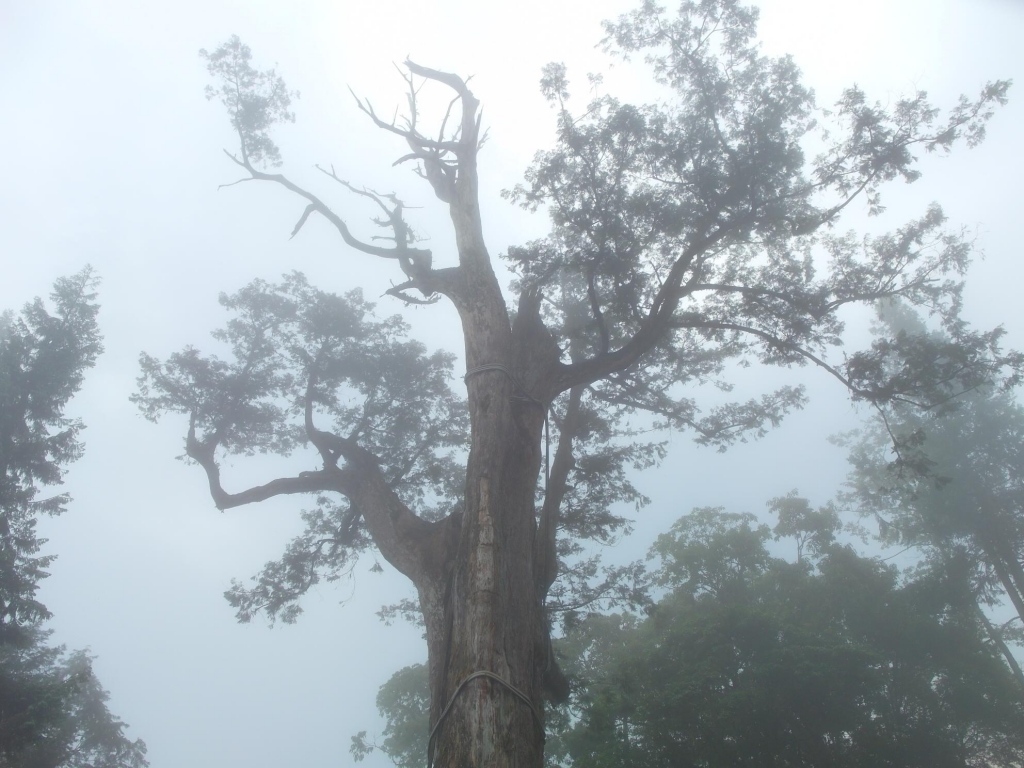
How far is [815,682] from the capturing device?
51.4ft

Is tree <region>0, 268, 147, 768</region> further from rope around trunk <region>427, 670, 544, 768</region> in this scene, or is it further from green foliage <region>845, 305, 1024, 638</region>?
green foliage <region>845, 305, 1024, 638</region>

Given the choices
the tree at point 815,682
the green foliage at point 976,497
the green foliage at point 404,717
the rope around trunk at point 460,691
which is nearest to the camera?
the rope around trunk at point 460,691

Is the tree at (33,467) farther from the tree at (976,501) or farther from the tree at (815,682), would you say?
the tree at (976,501)

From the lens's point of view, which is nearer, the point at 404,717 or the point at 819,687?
the point at 819,687

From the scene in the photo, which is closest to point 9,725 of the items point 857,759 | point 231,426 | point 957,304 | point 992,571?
point 231,426

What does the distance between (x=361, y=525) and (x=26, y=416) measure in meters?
8.49

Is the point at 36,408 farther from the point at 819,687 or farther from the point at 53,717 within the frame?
the point at 819,687

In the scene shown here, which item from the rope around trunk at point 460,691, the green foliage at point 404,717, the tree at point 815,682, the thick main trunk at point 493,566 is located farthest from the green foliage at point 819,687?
the rope around trunk at point 460,691

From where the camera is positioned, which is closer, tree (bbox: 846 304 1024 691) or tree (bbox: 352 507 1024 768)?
tree (bbox: 352 507 1024 768)

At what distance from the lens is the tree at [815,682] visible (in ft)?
49.8

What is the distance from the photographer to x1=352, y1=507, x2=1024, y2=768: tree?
15.2 m

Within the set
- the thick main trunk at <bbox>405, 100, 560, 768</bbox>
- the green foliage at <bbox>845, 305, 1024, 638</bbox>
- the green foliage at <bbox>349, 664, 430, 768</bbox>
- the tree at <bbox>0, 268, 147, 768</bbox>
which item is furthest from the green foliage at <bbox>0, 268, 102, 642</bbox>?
the green foliage at <bbox>845, 305, 1024, 638</bbox>

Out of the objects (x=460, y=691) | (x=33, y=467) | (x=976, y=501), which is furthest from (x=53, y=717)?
(x=976, y=501)

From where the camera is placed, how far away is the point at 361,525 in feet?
34.6
